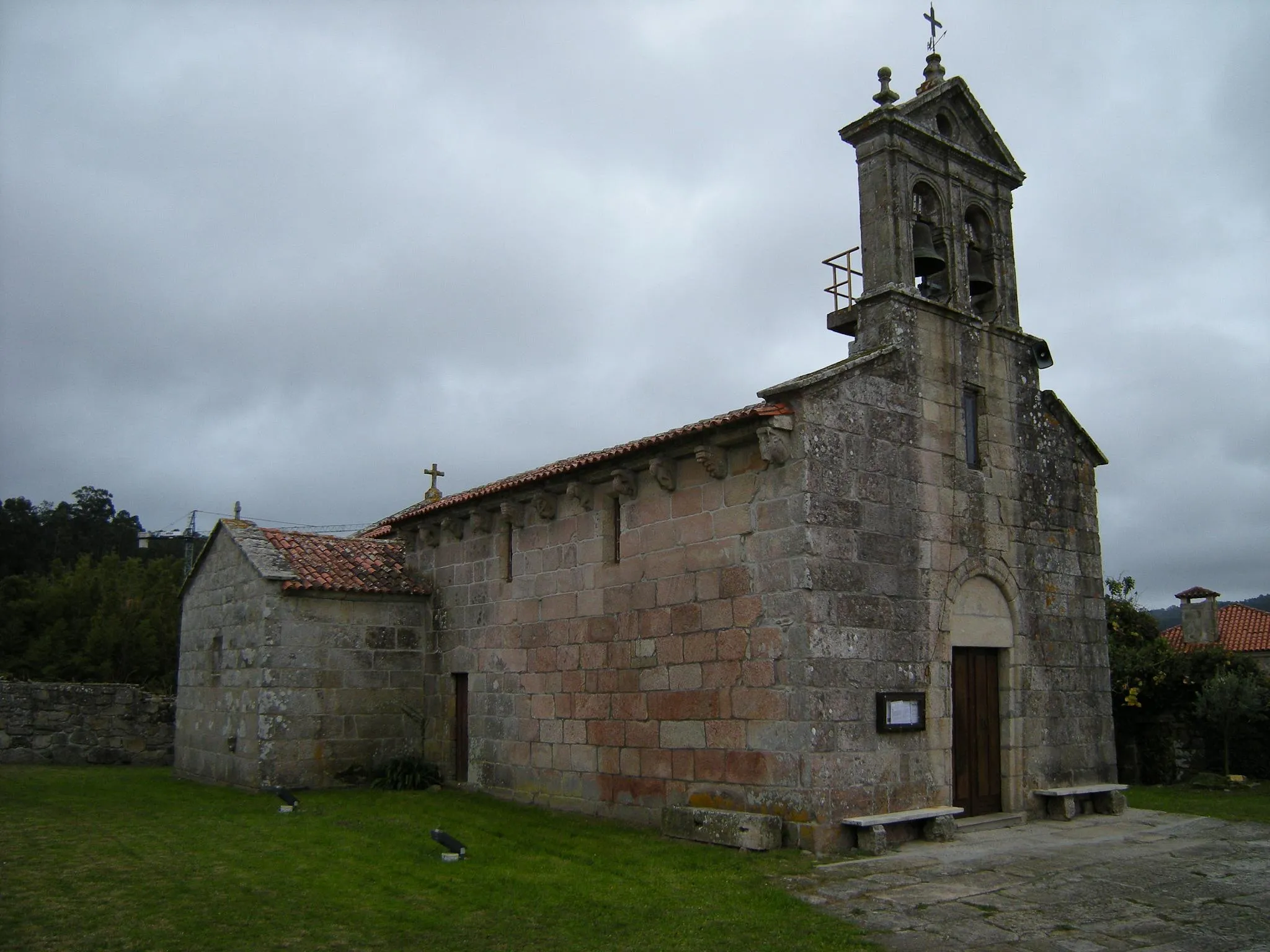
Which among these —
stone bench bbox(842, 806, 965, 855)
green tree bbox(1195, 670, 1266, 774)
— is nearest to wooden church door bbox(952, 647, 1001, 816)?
stone bench bbox(842, 806, 965, 855)

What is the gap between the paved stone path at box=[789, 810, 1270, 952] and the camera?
22.5 feet

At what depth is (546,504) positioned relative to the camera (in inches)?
533

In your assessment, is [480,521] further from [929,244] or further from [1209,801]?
[1209,801]

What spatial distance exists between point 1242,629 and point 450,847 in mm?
30540

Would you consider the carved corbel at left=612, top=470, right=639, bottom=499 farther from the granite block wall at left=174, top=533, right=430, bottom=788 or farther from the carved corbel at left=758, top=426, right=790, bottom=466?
the granite block wall at left=174, top=533, right=430, bottom=788

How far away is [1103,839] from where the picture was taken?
10375 millimetres

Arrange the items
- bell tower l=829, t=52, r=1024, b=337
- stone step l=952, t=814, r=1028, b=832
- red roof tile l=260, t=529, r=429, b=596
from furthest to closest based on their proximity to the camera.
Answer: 1. red roof tile l=260, t=529, r=429, b=596
2. bell tower l=829, t=52, r=1024, b=337
3. stone step l=952, t=814, r=1028, b=832

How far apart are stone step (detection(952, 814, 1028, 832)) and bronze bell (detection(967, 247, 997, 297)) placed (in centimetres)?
642

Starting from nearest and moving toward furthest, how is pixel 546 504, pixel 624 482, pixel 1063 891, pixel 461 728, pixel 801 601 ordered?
pixel 1063 891 < pixel 801 601 < pixel 624 482 < pixel 546 504 < pixel 461 728

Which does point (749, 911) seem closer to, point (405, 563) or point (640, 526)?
point (640, 526)

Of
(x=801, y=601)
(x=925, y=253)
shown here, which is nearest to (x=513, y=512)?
(x=801, y=601)

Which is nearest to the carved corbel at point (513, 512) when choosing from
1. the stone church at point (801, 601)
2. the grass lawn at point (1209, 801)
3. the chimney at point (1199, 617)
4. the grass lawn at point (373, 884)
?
the stone church at point (801, 601)

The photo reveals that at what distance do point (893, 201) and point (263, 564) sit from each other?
400 inches

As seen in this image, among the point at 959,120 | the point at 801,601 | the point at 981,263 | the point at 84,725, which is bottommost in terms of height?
the point at 84,725
